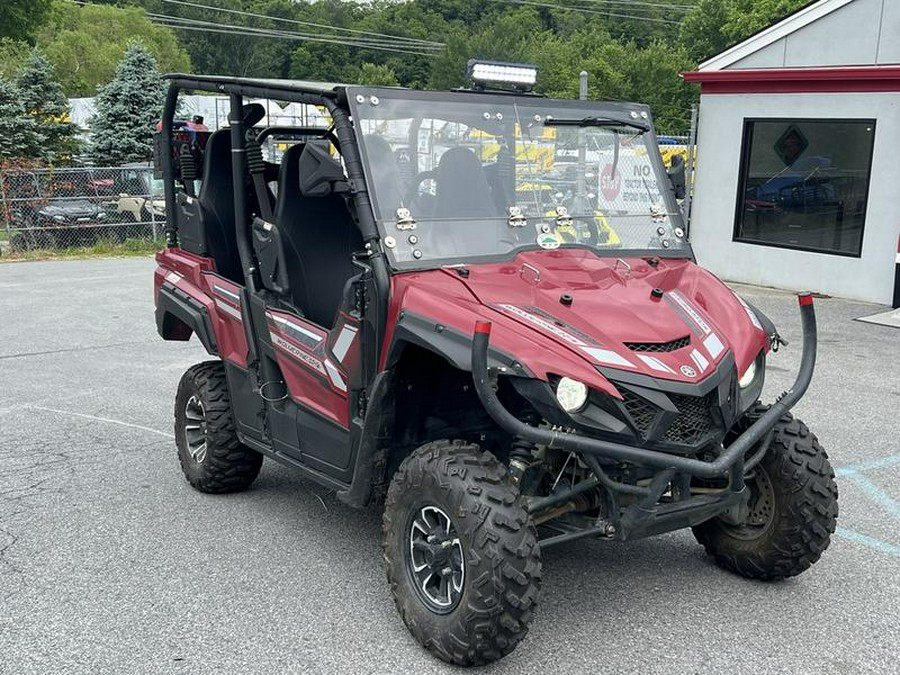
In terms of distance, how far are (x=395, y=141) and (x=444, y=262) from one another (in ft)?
1.96

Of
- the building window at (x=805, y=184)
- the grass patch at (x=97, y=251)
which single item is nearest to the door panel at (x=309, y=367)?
the building window at (x=805, y=184)

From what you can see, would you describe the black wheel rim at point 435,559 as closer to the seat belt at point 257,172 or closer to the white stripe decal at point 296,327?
the white stripe decal at point 296,327

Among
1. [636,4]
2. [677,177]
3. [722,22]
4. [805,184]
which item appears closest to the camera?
[677,177]

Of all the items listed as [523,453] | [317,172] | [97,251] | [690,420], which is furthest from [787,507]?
[97,251]

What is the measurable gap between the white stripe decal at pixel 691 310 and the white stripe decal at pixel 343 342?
4.53ft

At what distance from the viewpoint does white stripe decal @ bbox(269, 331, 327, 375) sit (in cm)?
440

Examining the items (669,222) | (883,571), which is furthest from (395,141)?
(883,571)

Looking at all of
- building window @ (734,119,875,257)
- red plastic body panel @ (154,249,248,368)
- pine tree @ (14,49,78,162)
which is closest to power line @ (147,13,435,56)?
pine tree @ (14,49,78,162)

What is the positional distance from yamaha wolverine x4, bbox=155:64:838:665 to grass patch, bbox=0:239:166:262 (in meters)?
13.3

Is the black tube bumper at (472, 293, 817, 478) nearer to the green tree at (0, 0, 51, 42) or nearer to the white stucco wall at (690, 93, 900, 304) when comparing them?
the white stucco wall at (690, 93, 900, 304)

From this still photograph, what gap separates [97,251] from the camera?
1816 cm

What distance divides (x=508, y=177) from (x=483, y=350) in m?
1.46

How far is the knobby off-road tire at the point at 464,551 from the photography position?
335 cm

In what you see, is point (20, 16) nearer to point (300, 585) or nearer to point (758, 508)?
point (300, 585)
